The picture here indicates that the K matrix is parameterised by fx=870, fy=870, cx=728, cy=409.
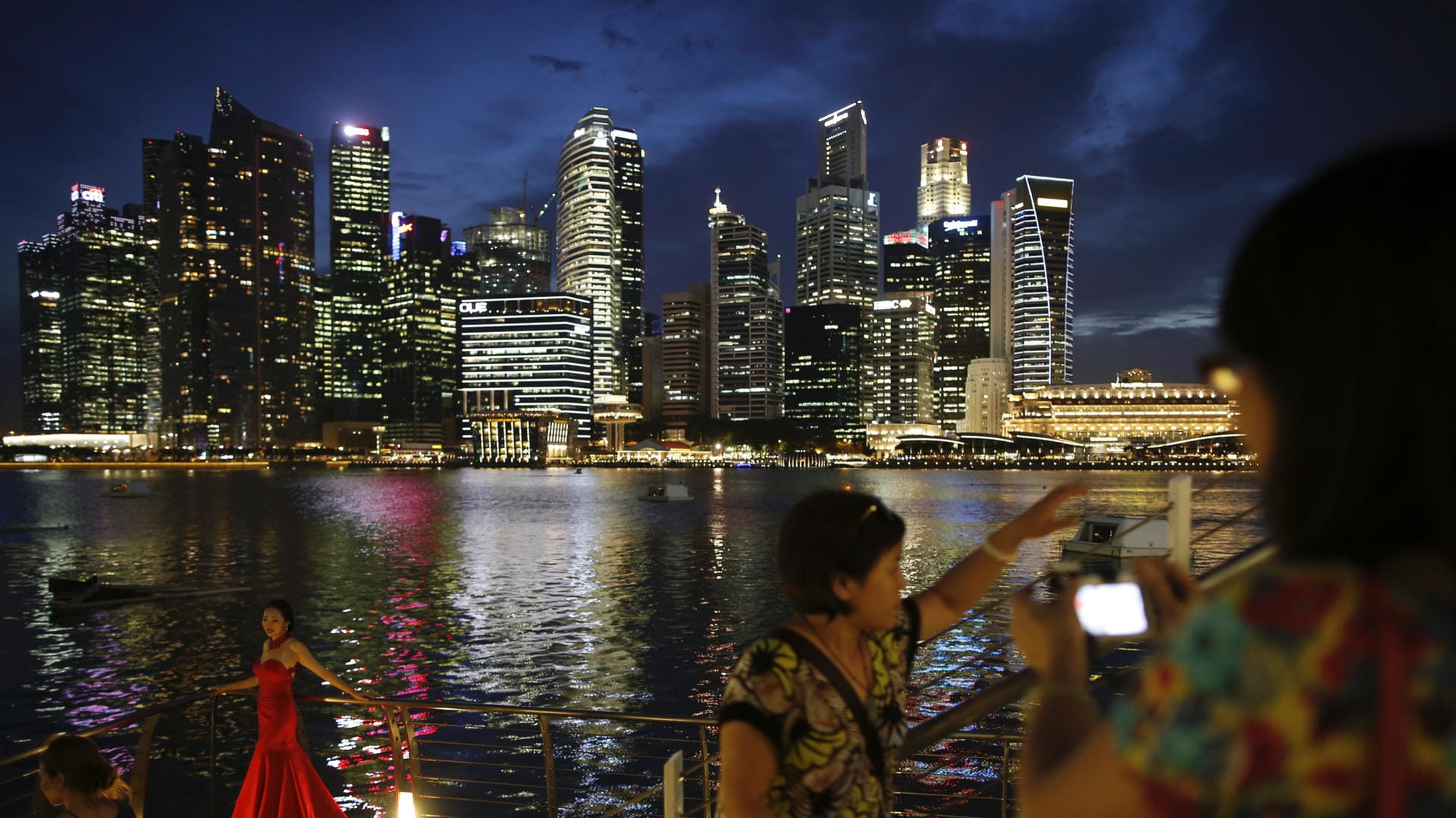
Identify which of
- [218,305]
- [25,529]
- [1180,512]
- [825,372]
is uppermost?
[218,305]

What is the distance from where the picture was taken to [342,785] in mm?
11953

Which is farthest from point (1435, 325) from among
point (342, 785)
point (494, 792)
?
point (342, 785)

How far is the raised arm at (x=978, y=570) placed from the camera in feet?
7.83

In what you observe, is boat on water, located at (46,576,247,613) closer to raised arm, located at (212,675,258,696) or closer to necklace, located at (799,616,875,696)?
raised arm, located at (212,675,258,696)

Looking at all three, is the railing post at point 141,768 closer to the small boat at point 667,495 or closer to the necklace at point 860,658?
the necklace at point 860,658

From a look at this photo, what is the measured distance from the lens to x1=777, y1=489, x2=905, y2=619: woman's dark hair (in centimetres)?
217

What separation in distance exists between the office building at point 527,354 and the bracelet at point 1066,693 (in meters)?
180

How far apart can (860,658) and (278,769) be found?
514 centimetres

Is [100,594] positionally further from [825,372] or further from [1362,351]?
[825,372]

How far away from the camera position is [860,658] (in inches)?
87.4

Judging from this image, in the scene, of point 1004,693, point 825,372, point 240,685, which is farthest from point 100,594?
point 825,372

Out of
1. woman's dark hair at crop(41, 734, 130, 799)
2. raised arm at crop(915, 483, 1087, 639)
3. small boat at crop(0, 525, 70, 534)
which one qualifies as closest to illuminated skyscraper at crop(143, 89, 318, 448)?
small boat at crop(0, 525, 70, 534)

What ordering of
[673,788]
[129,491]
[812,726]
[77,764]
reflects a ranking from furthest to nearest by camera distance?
[129,491] < [77,764] < [673,788] < [812,726]

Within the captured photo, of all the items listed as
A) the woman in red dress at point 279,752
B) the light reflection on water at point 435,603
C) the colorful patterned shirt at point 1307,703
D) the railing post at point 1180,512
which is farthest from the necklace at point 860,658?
the woman in red dress at point 279,752
